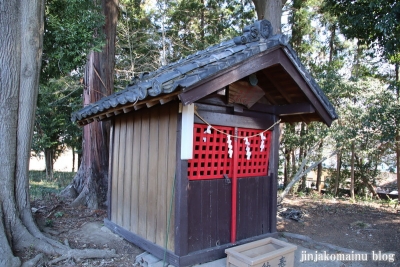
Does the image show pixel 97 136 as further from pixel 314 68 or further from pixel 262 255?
pixel 314 68

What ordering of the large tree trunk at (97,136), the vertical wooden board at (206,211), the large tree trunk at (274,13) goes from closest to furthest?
1. the vertical wooden board at (206,211)
2. the large tree trunk at (97,136)
3. the large tree trunk at (274,13)

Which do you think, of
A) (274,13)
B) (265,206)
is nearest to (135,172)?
(265,206)

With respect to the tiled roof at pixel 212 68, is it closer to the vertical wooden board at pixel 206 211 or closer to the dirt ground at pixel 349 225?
the vertical wooden board at pixel 206 211

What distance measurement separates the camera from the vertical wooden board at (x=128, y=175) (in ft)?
16.5

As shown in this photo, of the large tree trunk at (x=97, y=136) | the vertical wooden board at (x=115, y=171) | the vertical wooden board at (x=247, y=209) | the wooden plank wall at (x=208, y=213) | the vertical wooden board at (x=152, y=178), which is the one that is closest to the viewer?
the wooden plank wall at (x=208, y=213)

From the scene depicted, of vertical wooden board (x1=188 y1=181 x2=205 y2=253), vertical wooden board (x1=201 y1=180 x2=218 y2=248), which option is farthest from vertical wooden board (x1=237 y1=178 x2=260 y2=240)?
vertical wooden board (x1=188 y1=181 x2=205 y2=253)

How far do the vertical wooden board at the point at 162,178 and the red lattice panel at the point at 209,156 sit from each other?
0.38 m

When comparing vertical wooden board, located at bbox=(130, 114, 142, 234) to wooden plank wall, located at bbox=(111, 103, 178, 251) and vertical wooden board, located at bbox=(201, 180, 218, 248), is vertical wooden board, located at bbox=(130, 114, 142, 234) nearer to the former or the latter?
wooden plank wall, located at bbox=(111, 103, 178, 251)

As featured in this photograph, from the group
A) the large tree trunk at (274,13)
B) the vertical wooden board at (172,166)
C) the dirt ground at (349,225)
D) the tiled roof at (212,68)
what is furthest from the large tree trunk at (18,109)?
the large tree trunk at (274,13)

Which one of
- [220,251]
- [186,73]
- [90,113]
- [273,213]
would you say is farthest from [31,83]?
[273,213]

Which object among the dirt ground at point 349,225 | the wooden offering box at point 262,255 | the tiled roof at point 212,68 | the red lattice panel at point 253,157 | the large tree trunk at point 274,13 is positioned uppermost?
the large tree trunk at point 274,13

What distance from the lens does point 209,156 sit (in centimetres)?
445

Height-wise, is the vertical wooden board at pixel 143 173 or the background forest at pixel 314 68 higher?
the background forest at pixel 314 68

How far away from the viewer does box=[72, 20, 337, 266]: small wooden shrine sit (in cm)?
375
